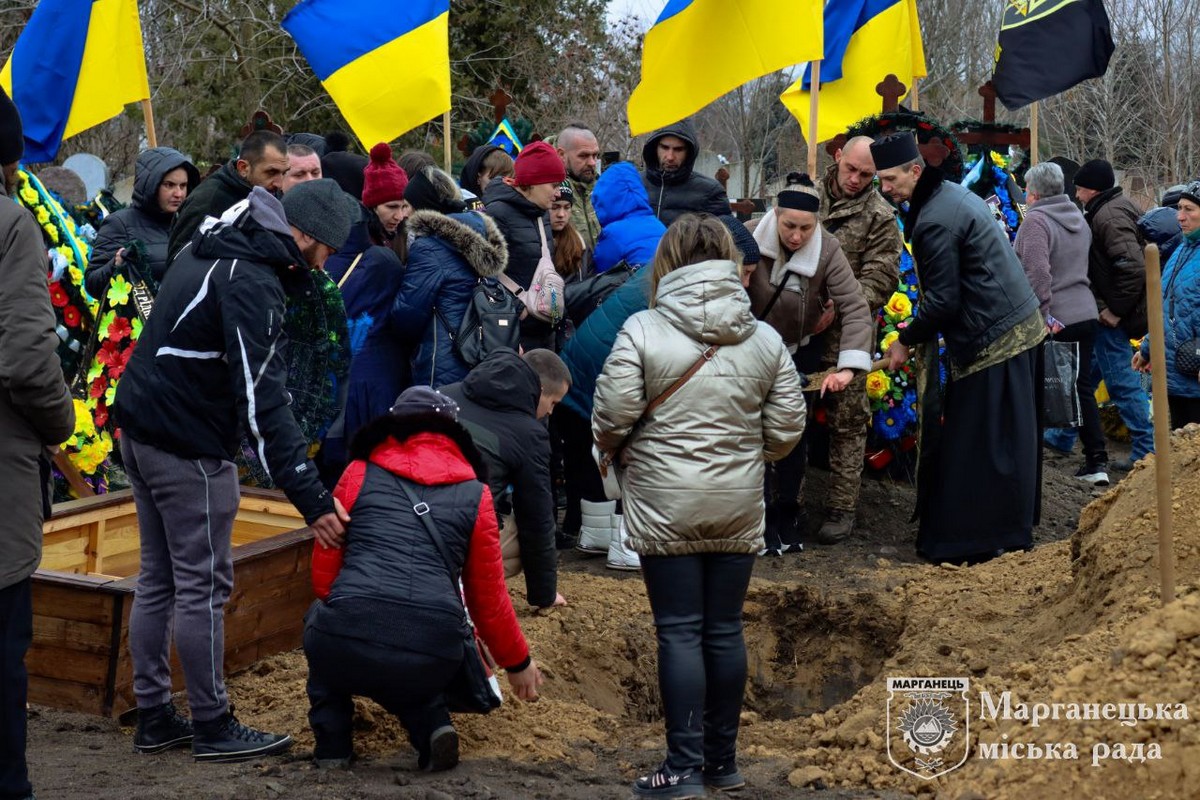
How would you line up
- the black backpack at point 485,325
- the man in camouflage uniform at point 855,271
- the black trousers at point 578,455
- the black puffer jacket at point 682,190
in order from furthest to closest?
the black puffer jacket at point 682,190 < the man in camouflage uniform at point 855,271 < the black trousers at point 578,455 < the black backpack at point 485,325

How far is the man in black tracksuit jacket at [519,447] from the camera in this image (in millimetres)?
5223

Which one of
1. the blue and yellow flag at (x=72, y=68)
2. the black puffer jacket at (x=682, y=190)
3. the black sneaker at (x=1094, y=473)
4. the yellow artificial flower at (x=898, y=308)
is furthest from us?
the black sneaker at (x=1094, y=473)

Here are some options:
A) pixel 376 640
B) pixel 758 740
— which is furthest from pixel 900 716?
pixel 376 640

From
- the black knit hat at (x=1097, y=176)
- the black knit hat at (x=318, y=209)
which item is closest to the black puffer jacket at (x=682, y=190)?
the black knit hat at (x=1097, y=176)

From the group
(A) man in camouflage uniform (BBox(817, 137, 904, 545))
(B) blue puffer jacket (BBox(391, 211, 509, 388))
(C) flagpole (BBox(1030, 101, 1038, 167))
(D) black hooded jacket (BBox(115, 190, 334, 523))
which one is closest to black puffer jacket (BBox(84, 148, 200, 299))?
(B) blue puffer jacket (BBox(391, 211, 509, 388))

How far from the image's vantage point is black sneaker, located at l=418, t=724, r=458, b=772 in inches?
180

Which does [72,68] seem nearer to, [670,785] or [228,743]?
[228,743]

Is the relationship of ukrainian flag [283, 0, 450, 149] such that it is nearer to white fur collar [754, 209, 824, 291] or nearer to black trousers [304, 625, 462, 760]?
white fur collar [754, 209, 824, 291]

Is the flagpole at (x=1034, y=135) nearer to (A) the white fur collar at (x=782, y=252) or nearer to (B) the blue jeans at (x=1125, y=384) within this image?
(B) the blue jeans at (x=1125, y=384)

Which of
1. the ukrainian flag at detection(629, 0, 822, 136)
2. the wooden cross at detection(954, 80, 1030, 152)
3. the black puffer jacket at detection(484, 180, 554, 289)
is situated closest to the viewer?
the black puffer jacket at detection(484, 180, 554, 289)

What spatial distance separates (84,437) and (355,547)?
3909 mm

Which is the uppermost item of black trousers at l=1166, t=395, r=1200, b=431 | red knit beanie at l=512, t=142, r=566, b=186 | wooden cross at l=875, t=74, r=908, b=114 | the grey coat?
wooden cross at l=875, t=74, r=908, b=114

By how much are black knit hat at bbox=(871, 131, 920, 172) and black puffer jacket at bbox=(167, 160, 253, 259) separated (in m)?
3.30

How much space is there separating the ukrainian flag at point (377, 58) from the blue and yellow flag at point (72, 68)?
112cm
